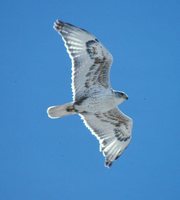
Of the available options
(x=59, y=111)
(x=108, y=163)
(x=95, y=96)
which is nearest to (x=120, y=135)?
(x=108, y=163)

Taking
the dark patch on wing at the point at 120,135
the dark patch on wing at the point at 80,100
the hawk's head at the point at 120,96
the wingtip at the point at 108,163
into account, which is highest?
the hawk's head at the point at 120,96

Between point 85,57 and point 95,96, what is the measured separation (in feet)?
3.16

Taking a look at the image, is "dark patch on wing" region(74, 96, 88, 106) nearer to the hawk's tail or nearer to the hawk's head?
the hawk's tail

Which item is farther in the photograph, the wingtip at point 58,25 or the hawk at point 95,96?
the hawk at point 95,96

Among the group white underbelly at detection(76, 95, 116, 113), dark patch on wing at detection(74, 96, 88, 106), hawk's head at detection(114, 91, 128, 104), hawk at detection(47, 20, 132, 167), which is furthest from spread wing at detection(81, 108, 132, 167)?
dark patch on wing at detection(74, 96, 88, 106)

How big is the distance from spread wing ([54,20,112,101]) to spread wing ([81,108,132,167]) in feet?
3.46

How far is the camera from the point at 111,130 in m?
16.3

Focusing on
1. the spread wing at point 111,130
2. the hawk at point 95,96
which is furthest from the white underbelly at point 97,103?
the spread wing at point 111,130

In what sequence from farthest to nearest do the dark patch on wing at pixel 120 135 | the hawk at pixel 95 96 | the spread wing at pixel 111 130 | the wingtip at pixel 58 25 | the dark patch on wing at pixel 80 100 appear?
the dark patch on wing at pixel 120 135
the spread wing at pixel 111 130
the dark patch on wing at pixel 80 100
the hawk at pixel 95 96
the wingtip at pixel 58 25

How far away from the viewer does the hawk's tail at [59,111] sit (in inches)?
593

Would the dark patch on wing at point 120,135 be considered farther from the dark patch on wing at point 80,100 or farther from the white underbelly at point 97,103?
the dark patch on wing at point 80,100

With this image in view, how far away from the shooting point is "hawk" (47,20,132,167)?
14781 millimetres

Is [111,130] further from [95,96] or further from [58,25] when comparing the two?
[58,25]

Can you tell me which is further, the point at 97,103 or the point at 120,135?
the point at 120,135
